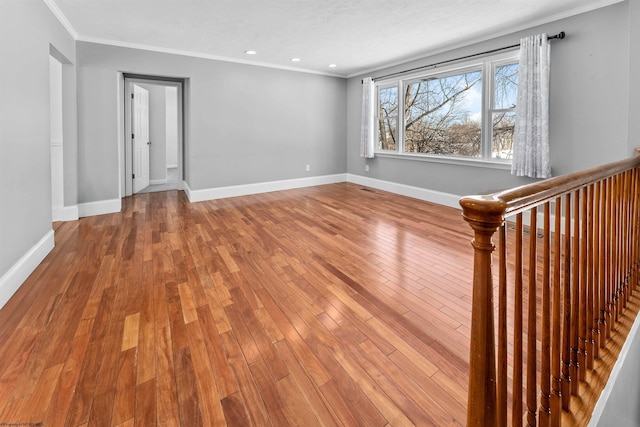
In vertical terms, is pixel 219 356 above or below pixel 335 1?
below

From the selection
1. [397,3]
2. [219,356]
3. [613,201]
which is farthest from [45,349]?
[397,3]

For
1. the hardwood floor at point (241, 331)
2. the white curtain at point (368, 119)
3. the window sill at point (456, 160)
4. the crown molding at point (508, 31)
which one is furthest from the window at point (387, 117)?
the hardwood floor at point (241, 331)

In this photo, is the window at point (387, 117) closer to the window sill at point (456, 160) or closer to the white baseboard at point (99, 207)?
the window sill at point (456, 160)

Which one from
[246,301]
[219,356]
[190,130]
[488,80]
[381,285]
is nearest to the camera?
[219,356]

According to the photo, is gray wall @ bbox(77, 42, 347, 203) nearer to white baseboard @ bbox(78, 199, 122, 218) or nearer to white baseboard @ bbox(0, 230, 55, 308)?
white baseboard @ bbox(78, 199, 122, 218)

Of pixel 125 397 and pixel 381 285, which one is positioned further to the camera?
pixel 381 285

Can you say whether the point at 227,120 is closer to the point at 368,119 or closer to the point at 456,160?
the point at 368,119

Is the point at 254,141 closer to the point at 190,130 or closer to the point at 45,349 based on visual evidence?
the point at 190,130

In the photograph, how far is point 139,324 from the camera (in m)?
1.93

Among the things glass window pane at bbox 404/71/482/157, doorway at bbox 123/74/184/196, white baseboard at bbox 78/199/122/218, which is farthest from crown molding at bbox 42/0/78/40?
glass window pane at bbox 404/71/482/157

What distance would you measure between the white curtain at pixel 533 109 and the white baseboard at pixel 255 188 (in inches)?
155

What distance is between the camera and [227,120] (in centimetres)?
562

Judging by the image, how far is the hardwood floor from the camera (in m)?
1.33

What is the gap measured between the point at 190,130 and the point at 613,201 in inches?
209
